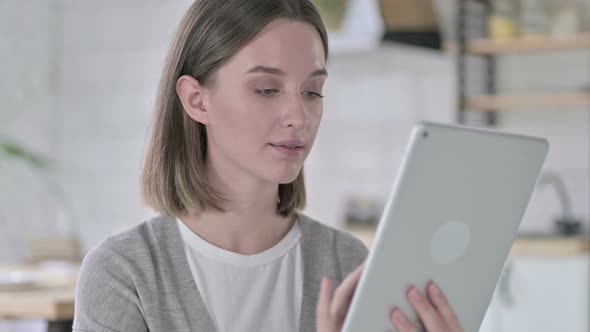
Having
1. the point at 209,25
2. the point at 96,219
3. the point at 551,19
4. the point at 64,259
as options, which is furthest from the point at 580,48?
the point at 209,25

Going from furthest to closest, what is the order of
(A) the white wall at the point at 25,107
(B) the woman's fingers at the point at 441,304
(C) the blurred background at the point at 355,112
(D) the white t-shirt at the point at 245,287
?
(A) the white wall at the point at 25,107
(C) the blurred background at the point at 355,112
(D) the white t-shirt at the point at 245,287
(B) the woman's fingers at the point at 441,304

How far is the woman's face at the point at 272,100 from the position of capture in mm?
1427

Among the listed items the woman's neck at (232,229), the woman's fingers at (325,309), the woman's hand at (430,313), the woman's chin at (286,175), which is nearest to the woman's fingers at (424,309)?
the woman's hand at (430,313)

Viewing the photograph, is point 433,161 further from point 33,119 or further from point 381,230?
point 33,119

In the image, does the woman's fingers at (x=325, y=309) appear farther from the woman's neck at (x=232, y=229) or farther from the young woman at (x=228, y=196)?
the woman's neck at (x=232, y=229)

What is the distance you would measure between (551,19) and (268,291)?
3.19m

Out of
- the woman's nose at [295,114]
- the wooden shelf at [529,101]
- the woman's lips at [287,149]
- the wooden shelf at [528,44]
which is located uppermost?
the wooden shelf at [528,44]

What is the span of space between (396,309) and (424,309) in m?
0.04

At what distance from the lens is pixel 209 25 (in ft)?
4.96

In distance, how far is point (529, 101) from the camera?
426cm

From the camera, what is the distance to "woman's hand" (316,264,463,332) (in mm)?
1227

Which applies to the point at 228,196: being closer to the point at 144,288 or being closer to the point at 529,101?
the point at 144,288

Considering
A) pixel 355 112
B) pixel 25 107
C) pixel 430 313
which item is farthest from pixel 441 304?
pixel 25 107

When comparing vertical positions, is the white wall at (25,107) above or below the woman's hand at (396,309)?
above
